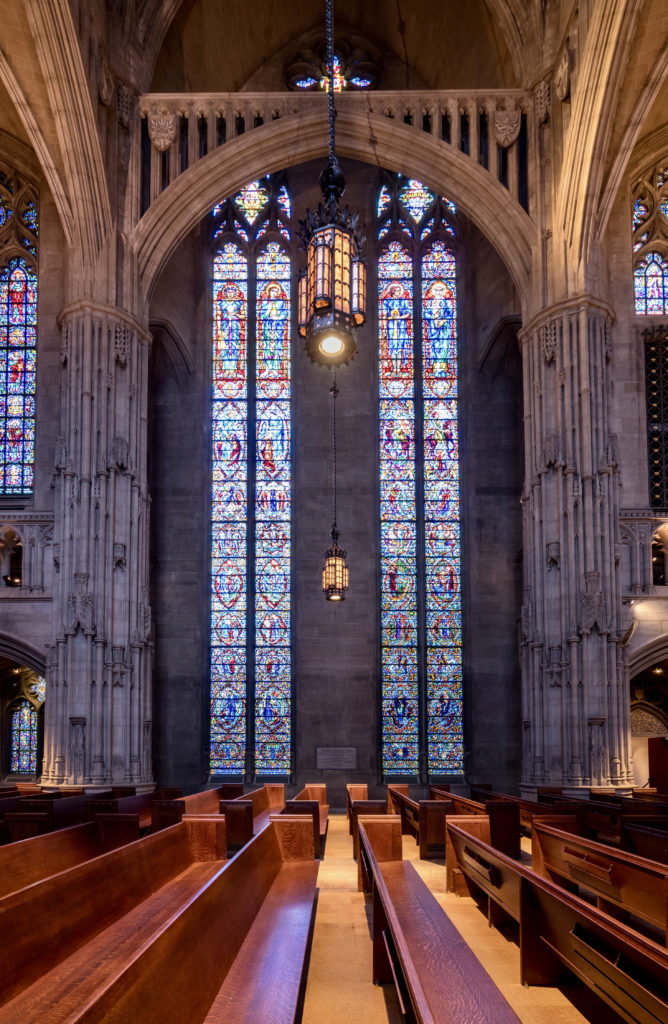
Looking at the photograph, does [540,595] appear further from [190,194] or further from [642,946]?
[642,946]

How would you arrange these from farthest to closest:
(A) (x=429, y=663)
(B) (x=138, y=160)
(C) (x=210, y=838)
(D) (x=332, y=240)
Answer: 1. (A) (x=429, y=663)
2. (B) (x=138, y=160)
3. (D) (x=332, y=240)
4. (C) (x=210, y=838)

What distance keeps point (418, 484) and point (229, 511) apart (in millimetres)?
4053

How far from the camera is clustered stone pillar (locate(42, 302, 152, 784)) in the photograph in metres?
15.2

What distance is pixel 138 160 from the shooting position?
17516 millimetres

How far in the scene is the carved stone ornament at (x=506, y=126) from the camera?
57.2ft

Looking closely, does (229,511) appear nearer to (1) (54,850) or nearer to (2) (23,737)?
(2) (23,737)

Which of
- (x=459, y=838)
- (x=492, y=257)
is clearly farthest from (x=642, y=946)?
(x=492, y=257)

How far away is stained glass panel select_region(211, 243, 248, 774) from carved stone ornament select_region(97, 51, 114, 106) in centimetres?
553

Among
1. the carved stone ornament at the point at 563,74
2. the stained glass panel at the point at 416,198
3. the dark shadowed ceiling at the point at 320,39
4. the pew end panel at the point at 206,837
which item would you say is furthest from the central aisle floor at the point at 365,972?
the stained glass panel at the point at 416,198

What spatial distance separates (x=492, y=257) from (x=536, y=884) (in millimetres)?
18287

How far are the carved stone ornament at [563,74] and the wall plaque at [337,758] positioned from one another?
1273 cm

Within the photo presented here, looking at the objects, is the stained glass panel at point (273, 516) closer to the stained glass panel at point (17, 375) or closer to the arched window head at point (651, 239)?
the stained glass panel at point (17, 375)

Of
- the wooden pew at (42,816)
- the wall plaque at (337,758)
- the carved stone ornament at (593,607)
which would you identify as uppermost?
the carved stone ornament at (593,607)

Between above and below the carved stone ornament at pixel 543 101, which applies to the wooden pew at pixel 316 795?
below
